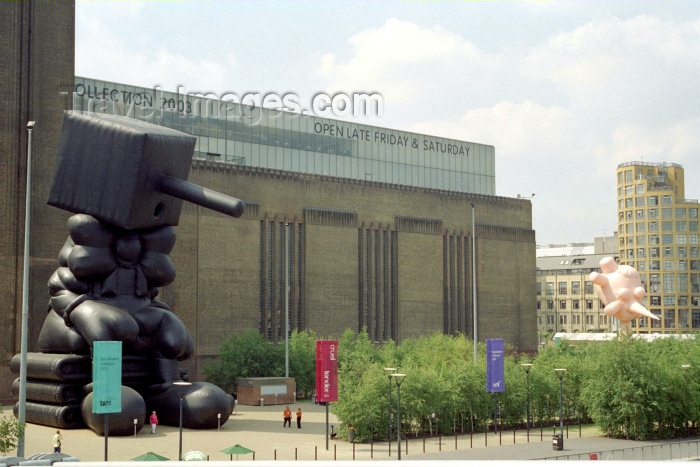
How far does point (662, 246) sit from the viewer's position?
4451 inches

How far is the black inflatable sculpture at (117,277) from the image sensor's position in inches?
1507

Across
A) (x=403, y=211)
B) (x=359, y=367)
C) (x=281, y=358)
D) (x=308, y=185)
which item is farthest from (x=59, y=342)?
(x=403, y=211)

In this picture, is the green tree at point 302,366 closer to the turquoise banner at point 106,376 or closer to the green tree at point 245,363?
the green tree at point 245,363

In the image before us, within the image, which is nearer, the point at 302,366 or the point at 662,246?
the point at 302,366

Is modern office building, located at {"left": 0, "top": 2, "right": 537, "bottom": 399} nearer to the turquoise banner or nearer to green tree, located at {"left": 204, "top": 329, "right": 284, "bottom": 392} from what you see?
green tree, located at {"left": 204, "top": 329, "right": 284, "bottom": 392}

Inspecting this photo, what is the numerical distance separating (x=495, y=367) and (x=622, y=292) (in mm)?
15823

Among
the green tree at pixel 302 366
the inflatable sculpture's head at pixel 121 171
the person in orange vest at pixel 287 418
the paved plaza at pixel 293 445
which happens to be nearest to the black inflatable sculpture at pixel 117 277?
the inflatable sculpture's head at pixel 121 171

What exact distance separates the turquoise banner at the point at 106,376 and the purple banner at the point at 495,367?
607 inches

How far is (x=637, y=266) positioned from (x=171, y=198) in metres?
84.4

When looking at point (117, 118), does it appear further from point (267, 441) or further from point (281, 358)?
point (281, 358)

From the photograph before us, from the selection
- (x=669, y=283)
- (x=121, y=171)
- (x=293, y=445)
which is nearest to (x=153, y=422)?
(x=293, y=445)

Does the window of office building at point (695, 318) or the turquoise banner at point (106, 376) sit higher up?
the window of office building at point (695, 318)

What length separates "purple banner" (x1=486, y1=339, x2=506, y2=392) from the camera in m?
41.3

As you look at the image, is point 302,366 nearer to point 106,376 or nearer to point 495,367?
point 495,367
